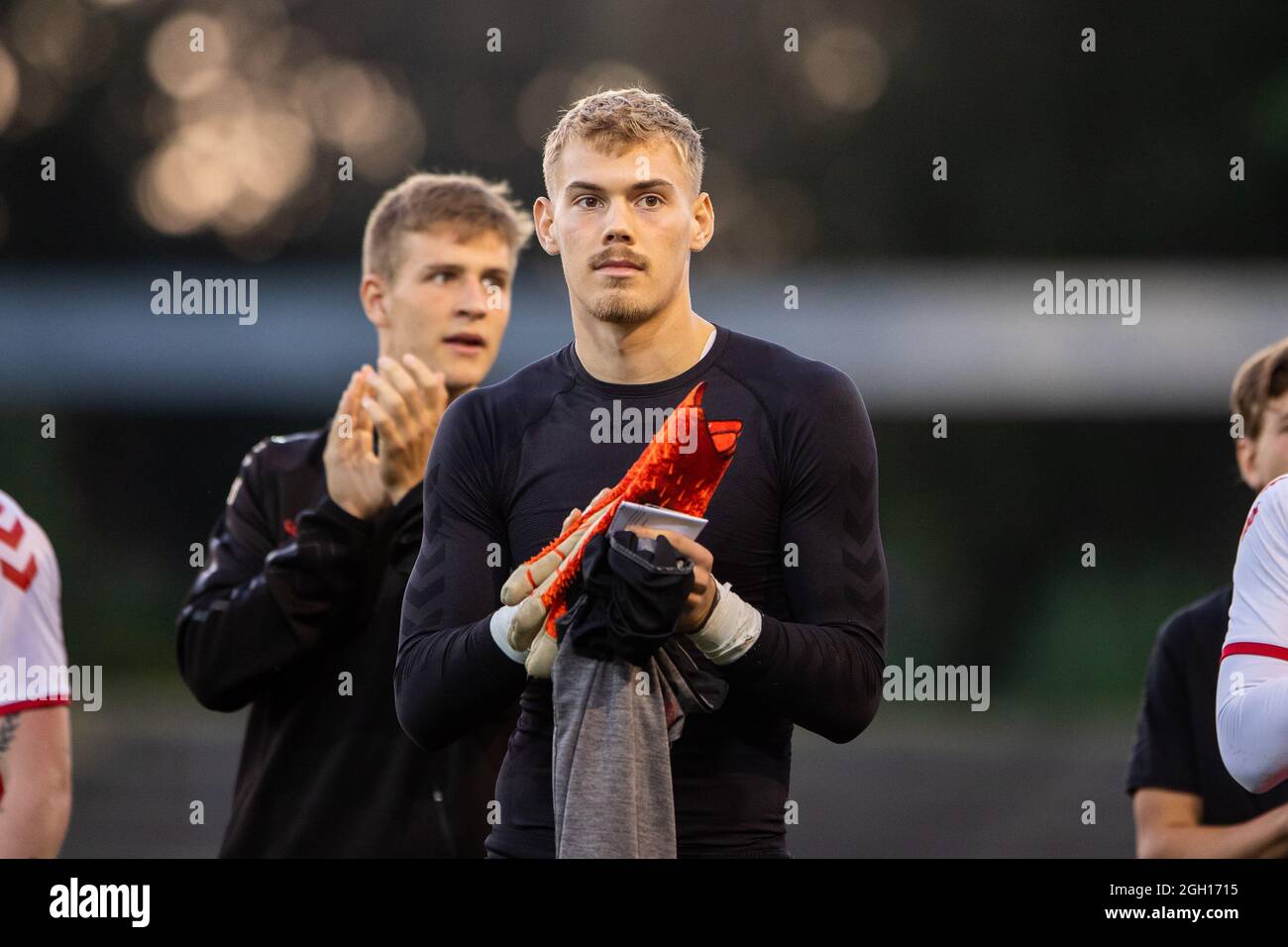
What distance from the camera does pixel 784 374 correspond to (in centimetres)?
234

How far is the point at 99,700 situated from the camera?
355 cm

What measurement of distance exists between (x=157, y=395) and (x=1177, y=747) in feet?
10.0

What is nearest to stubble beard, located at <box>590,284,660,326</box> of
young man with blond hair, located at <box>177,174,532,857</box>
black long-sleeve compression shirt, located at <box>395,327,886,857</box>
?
black long-sleeve compression shirt, located at <box>395,327,886,857</box>

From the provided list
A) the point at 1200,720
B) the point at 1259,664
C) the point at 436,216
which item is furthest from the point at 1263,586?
the point at 436,216

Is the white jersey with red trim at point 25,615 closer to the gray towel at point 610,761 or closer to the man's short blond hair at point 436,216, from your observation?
the gray towel at point 610,761

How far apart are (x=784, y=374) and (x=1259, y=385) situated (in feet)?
3.75

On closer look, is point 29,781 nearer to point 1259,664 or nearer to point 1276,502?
point 1259,664

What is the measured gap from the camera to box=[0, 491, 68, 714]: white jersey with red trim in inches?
88.7

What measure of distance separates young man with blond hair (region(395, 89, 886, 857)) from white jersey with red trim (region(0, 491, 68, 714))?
0.58 m

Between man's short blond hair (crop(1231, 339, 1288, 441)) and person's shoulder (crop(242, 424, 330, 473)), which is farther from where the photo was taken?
person's shoulder (crop(242, 424, 330, 473))

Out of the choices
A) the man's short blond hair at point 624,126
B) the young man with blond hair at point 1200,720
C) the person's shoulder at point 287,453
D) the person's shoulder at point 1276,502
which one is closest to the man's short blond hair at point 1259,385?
the young man with blond hair at point 1200,720

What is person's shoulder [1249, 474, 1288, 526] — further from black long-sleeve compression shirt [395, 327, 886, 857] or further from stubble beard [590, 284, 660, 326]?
stubble beard [590, 284, 660, 326]

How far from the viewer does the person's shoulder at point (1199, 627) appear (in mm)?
2891
